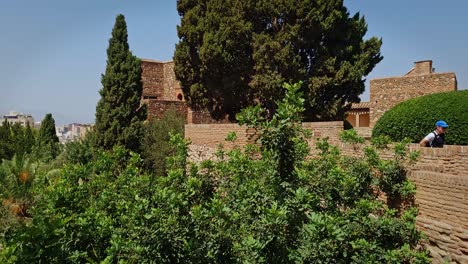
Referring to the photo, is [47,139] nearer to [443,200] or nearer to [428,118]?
[428,118]

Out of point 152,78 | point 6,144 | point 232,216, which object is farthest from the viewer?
point 152,78

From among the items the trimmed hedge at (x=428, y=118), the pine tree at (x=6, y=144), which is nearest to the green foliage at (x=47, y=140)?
the pine tree at (x=6, y=144)

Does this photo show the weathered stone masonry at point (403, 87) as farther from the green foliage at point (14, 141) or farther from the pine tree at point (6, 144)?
the pine tree at point (6, 144)

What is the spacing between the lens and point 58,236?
4062 mm

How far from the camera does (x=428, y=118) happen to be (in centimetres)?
919

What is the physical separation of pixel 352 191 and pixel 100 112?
42.4 ft

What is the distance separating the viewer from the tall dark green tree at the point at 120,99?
52.3 feet

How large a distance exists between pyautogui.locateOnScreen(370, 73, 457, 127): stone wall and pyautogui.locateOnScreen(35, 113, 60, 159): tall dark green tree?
15920 mm

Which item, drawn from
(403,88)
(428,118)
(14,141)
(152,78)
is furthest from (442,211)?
(14,141)

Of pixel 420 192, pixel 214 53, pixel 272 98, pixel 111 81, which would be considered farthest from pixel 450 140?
pixel 111 81

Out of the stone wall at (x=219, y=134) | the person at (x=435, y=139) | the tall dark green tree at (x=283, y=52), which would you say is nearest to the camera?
the person at (x=435, y=139)

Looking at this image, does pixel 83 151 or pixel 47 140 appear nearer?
pixel 83 151

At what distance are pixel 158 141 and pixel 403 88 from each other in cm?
964

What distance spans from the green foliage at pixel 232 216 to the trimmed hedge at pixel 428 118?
146 inches
